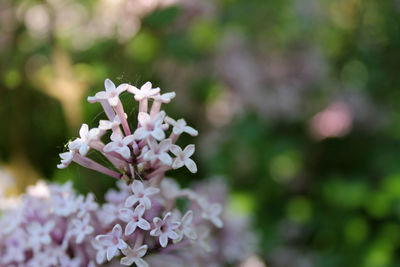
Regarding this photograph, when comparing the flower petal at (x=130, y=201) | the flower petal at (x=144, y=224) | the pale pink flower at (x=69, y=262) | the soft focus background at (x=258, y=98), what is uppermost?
the soft focus background at (x=258, y=98)

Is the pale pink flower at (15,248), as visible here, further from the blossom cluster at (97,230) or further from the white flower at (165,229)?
the white flower at (165,229)

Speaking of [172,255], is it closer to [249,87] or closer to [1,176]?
[1,176]

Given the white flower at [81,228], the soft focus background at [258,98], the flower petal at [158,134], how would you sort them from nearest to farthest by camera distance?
the flower petal at [158,134] → the white flower at [81,228] → the soft focus background at [258,98]

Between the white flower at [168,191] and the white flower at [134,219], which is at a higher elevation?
the white flower at [168,191]

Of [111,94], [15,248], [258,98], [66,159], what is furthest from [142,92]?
[258,98]

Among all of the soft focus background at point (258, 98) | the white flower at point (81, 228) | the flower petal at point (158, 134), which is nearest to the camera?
the flower petal at point (158, 134)

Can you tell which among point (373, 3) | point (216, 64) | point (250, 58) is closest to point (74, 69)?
point (216, 64)

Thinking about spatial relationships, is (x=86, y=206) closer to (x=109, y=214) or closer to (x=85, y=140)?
(x=109, y=214)

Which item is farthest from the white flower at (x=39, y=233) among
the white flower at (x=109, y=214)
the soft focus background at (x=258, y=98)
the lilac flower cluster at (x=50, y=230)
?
the soft focus background at (x=258, y=98)
